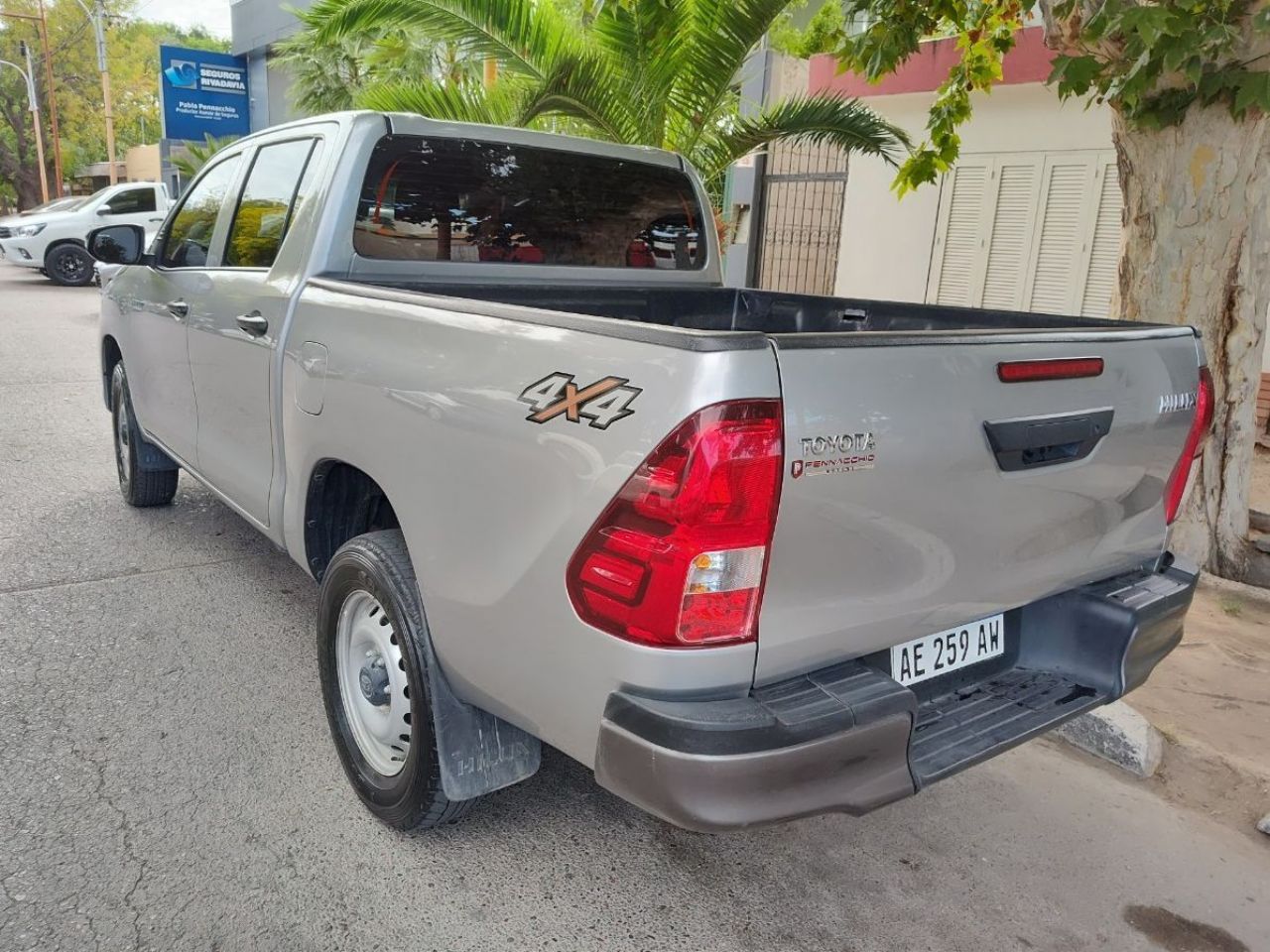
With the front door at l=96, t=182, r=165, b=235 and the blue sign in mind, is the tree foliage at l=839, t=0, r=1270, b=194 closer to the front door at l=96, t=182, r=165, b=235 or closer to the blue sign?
the front door at l=96, t=182, r=165, b=235

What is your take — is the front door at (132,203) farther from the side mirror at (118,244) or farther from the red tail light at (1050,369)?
the red tail light at (1050,369)

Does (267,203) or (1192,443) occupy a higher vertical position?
(267,203)

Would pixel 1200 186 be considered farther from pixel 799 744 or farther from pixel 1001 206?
pixel 1001 206

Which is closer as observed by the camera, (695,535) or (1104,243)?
(695,535)

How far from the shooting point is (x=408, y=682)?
252cm

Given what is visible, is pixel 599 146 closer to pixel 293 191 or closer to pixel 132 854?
pixel 293 191

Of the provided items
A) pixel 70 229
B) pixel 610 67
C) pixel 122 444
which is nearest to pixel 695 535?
pixel 122 444

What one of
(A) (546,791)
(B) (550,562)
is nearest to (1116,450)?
(B) (550,562)

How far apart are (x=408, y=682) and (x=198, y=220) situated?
290 centimetres

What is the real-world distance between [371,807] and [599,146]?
2586mm

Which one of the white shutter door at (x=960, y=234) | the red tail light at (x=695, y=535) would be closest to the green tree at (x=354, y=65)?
the white shutter door at (x=960, y=234)

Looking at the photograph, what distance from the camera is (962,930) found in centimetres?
248

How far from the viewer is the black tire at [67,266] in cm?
1905

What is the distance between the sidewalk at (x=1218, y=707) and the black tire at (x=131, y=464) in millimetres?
4880
